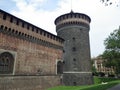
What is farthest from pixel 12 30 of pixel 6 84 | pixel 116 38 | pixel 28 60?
pixel 116 38

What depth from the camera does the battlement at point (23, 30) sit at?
18.0 metres

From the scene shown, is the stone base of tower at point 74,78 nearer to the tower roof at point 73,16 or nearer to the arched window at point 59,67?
the arched window at point 59,67

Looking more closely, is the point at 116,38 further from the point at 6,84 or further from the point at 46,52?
the point at 6,84

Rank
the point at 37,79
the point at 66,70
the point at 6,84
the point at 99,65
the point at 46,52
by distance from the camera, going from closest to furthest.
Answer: the point at 6,84, the point at 37,79, the point at 46,52, the point at 66,70, the point at 99,65

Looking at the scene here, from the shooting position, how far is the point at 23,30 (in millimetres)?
20266

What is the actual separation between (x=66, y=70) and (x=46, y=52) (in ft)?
22.4

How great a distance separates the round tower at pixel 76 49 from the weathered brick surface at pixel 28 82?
13.1ft

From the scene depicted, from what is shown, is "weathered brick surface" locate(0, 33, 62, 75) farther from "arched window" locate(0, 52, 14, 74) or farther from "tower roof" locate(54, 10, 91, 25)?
"tower roof" locate(54, 10, 91, 25)

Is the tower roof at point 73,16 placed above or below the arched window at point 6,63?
above

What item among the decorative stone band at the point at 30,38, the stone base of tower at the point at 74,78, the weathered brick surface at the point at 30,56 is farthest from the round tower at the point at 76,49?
the weathered brick surface at the point at 30,56

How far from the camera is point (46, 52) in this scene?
24.8 meters

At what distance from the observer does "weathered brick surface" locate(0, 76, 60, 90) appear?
1755 centimetres

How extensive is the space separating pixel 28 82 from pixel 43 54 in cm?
527

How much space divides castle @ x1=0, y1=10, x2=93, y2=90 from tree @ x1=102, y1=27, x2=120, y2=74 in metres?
12.0
